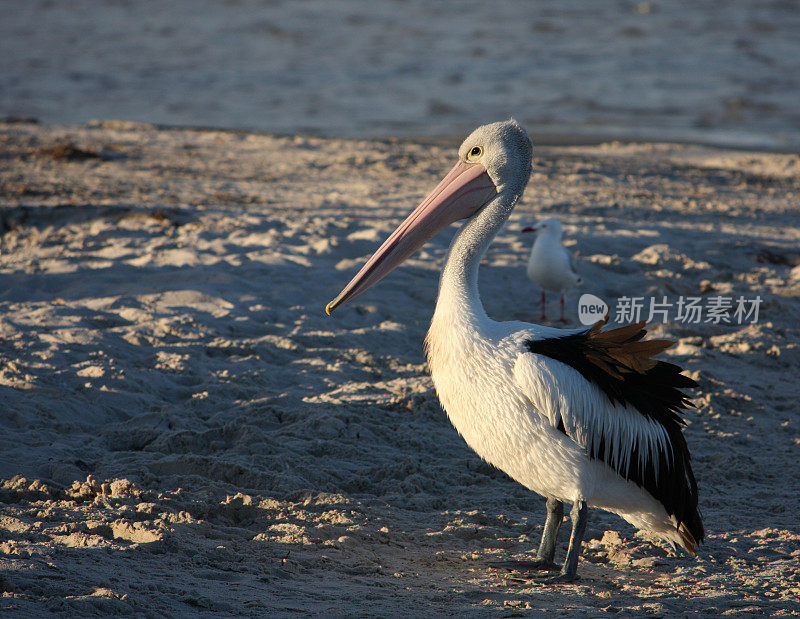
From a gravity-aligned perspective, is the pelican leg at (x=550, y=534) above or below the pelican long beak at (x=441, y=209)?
below

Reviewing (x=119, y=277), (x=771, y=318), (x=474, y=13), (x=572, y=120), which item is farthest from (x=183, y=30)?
(x=771, y=318)

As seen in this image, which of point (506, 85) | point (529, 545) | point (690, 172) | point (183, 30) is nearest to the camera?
point (529, 545)

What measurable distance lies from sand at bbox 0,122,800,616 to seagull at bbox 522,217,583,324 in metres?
0.27

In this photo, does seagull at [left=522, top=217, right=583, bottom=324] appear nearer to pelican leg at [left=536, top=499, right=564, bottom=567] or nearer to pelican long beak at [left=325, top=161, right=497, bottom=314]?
pelican long beak at [left=325, top=161, right=497, bottom=314]

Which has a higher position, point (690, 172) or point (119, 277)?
point (690, 172)

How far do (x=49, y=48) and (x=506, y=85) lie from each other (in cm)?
1178

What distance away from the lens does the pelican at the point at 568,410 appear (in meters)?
3.37

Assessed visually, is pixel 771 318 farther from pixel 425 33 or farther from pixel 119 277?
pixel 425 33

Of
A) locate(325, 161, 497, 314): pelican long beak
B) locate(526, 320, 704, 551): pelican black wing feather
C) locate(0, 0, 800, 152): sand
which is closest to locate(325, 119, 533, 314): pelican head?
locate(325, 161, 497, 314): pelican long beak

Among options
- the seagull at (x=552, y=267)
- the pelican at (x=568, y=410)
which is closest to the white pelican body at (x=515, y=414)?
the pelican at (x=568, y=410)

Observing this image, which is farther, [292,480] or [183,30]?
[183,30]

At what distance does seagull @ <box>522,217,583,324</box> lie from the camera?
661cm

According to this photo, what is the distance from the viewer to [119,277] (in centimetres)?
649

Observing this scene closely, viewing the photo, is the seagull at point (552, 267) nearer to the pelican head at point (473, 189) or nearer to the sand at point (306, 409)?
the sand at point (306, 409)
